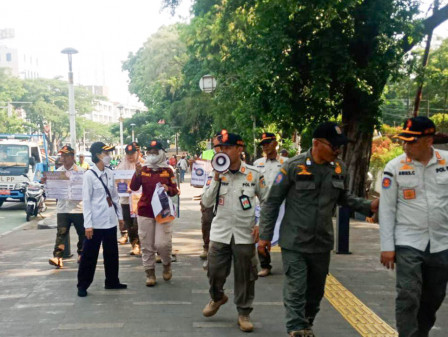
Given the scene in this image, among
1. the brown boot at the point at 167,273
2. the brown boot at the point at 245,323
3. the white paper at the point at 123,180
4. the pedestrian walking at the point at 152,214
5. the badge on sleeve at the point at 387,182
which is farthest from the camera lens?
the white paper at the point at 123,180

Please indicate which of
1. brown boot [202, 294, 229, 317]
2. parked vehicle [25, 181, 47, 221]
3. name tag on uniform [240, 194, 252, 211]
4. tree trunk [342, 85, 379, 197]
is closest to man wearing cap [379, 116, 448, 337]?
name tag on uniform [240, 194, 252, 211]

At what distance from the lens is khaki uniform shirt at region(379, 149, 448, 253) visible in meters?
3.99

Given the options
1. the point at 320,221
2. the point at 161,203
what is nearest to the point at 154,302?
the point at 161,203

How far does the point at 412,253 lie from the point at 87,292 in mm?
4010

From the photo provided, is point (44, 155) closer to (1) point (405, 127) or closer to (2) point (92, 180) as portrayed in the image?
(2) point (92, 180)

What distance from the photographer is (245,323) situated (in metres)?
5.07

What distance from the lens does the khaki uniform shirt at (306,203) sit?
4.37m

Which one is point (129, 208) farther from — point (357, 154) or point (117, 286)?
point (357, 154)

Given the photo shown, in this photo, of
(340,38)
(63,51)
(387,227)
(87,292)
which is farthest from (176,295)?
(63,51)

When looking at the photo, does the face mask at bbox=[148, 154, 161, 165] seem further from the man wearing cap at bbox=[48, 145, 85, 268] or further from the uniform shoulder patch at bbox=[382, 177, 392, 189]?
the uniform shoulder patch at bbox=[382, 177, 392, 189]

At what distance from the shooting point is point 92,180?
664 cm

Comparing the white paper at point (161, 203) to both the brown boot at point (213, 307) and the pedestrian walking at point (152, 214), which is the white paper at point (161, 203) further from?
the brown boot at point (213, 307)

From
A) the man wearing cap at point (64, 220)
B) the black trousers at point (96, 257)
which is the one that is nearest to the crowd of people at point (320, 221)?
the black trousers at point (96, 257)

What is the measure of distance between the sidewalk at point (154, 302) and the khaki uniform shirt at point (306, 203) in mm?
1097
